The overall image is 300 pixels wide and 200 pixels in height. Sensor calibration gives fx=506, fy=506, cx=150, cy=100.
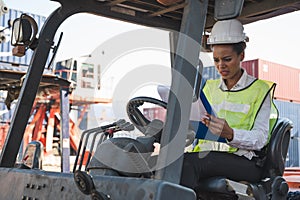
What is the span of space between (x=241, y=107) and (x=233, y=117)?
72mm

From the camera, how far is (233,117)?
286 centimetres

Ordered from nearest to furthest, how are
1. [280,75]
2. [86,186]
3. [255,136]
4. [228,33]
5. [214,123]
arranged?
[86,186], [214,123], [255,136], [228,33], [280,75]

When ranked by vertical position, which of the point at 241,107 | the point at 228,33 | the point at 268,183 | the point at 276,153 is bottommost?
the point at 268,183

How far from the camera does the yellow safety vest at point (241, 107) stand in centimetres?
281

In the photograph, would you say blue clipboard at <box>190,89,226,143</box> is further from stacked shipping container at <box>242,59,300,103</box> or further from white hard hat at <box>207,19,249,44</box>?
stacked shipping container at <box>242,59,300,103</box>

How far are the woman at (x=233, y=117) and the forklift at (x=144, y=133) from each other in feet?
0.30

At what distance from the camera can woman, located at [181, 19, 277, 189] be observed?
8.62 feet

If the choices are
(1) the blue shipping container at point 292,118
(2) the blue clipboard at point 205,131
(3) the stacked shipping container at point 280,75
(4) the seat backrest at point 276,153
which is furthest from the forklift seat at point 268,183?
(3) the stacked shipping container at point 280,75

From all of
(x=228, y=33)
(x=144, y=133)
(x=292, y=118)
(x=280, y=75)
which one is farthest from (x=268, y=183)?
(x=280, y=75)

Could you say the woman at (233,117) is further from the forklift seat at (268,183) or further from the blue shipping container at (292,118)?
the blue shipping container at (292,118)

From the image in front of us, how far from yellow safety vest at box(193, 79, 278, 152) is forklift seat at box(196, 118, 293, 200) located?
82 mm

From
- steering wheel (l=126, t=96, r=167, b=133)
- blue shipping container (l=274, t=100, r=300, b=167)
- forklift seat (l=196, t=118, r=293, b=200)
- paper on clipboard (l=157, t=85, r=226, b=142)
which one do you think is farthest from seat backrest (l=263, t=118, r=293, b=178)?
blue shipping container (l=274, t=100, r=300, b=167)

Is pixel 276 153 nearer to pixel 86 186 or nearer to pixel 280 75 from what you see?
pixel 86 186

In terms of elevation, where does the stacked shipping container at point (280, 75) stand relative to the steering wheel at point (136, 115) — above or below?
above
